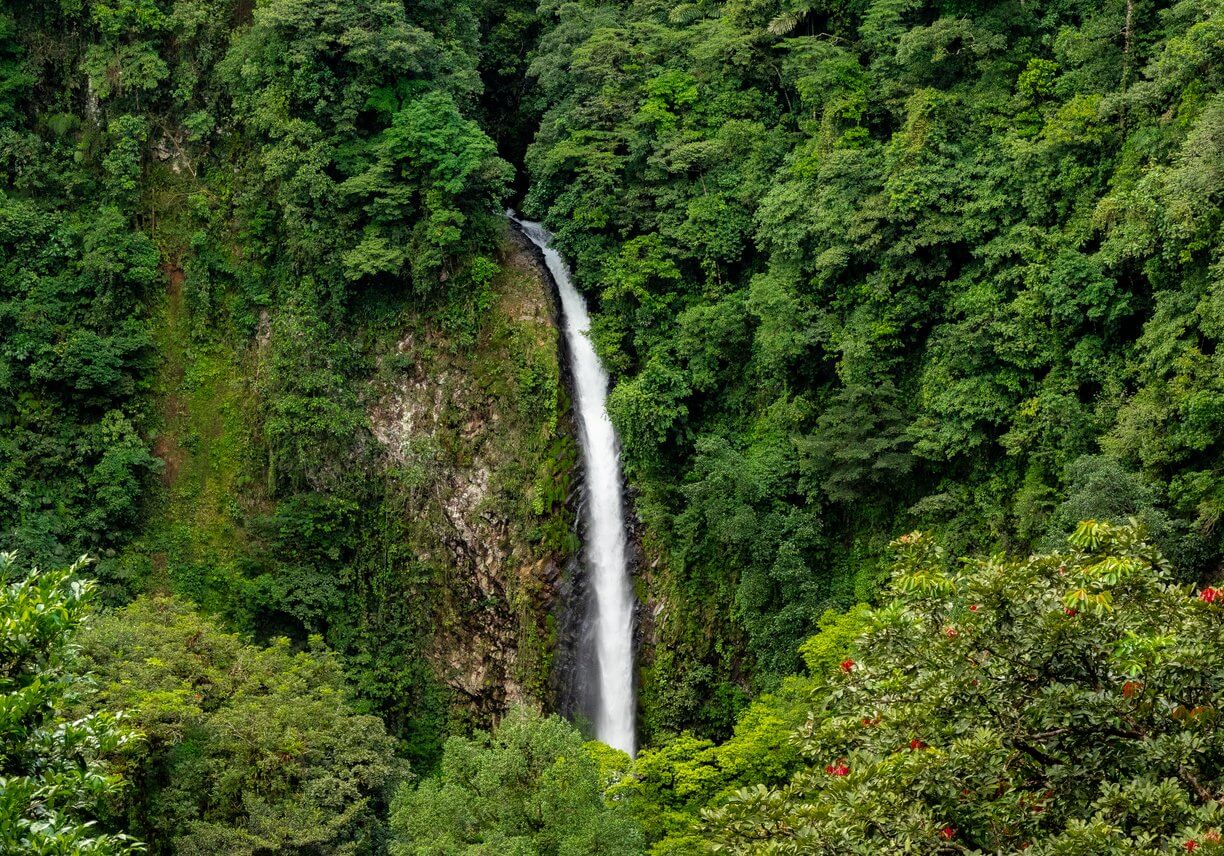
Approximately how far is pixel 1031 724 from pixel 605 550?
15.5m

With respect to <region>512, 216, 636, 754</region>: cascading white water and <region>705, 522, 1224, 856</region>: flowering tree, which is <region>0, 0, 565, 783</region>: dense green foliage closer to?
<region>512, 216, 636, 754</region>: cascading white water

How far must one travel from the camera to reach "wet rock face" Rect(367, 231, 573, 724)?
24.2 meters

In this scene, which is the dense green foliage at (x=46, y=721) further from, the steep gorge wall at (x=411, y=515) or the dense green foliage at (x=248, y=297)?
the dense green foliage at (x=248, y=297)

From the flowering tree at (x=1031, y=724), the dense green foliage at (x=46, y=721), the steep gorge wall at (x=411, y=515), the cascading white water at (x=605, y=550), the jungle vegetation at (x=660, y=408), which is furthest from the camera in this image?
the steep gorge wall at (x=411, y=515)

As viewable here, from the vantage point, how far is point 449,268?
25.9m

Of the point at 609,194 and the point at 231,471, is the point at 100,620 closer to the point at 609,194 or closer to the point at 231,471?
the point at 231,471

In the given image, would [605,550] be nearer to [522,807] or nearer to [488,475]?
[488,475]

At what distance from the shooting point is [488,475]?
984 inches

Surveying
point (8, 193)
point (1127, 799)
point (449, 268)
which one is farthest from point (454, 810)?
point (8, 193)

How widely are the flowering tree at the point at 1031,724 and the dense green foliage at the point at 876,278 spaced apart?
713 centimetres

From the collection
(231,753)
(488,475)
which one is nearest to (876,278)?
(488,475)

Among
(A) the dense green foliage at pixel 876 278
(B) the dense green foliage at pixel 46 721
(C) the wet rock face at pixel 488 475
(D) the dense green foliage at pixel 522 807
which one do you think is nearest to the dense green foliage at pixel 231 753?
(D) the dense green foliage at pixel 522 807

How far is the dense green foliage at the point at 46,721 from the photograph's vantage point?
8.16 m

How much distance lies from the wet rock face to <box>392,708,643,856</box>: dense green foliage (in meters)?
7.89
